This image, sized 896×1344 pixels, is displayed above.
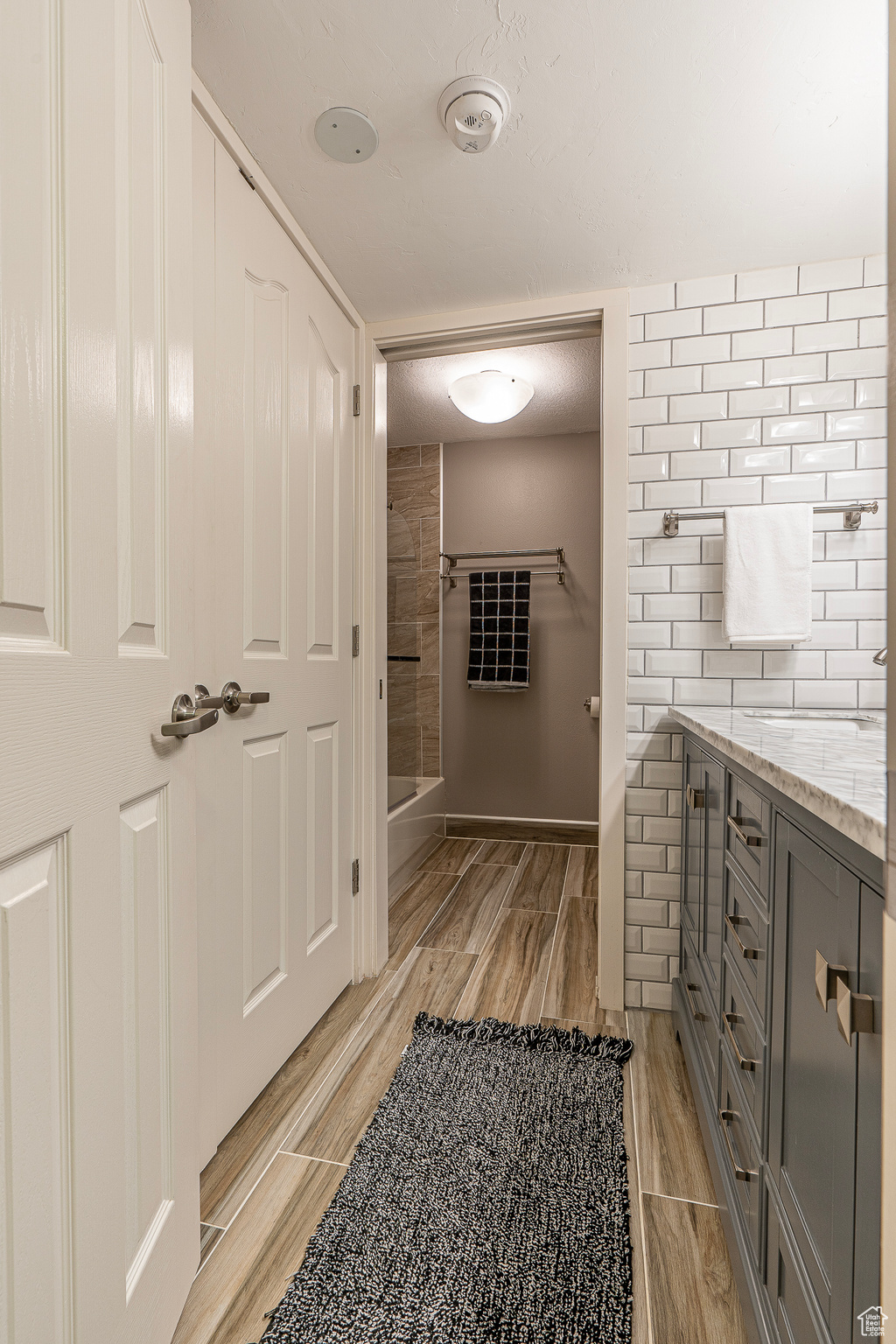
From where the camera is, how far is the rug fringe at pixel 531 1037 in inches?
65.9

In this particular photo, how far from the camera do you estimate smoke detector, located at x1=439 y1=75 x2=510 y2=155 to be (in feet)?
Result: 3.94

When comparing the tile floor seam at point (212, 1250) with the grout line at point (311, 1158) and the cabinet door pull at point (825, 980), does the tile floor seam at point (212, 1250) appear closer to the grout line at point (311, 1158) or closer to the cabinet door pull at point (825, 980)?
the grout line at point (311, 1158)

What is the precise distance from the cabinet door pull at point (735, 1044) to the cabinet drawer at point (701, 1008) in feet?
0.38

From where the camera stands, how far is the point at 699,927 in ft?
4.93

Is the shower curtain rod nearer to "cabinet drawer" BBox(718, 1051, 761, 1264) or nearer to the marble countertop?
the marble countertop

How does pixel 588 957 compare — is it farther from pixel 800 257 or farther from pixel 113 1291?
pixel 800 257

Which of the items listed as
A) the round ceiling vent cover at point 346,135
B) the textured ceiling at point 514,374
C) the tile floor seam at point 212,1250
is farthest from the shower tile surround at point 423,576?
the tile floor seam at point 212,1250

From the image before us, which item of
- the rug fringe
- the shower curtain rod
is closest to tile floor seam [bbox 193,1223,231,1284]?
the rug fringe

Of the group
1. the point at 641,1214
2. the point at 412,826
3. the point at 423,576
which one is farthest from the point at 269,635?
the point at 423,576

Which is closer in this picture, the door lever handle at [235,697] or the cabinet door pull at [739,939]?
the cabinet door pull at [739,939]

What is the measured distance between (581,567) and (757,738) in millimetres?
2742

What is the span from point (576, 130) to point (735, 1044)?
1.75 meters

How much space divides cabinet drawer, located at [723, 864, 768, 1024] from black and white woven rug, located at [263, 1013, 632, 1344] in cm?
53

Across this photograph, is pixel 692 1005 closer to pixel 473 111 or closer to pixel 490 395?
pixel 473 111
